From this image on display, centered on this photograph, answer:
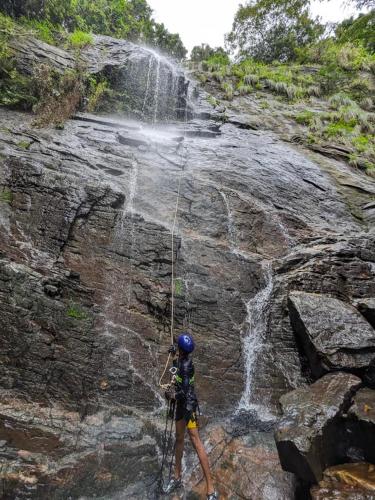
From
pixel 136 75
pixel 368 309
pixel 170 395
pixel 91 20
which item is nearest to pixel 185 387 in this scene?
pixel 170 395

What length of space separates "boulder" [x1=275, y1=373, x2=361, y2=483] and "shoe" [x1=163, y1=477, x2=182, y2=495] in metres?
1.55

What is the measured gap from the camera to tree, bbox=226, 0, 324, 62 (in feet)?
82.2

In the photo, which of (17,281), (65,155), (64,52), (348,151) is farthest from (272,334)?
(64,52)

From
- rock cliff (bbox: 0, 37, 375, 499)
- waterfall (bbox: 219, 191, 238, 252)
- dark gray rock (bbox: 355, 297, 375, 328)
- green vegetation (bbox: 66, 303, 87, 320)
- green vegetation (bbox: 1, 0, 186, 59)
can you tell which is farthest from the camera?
green vegetation (bbox: 1, 0, 186, 59)

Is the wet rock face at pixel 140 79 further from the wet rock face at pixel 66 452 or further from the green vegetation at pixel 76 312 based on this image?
the wet rock face at pixel 66 452

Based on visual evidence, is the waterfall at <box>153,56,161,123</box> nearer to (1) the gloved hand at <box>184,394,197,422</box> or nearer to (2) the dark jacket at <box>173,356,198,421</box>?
(2) the dark jacket at <box>173,356,198,421</box>

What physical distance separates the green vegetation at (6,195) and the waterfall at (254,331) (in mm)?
5812

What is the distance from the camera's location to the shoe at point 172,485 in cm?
466

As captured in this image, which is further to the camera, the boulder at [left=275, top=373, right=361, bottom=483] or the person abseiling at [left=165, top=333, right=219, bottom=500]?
the person abseiling at [left=165, top=333, right=219, bottom=500]

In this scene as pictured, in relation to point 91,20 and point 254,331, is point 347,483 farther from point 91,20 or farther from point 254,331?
point 91,20

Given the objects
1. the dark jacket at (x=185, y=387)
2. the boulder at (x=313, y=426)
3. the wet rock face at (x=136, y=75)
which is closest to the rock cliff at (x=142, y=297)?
the boulder at (x=313, y=426)

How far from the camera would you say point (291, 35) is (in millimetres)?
25062

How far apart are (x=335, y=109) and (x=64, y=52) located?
1408cm

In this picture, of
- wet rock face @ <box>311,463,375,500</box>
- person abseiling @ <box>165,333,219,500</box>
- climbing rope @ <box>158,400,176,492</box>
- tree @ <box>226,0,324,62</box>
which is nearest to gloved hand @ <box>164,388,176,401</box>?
person abseiling @ <box>165,333,219,500</box>
